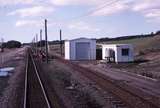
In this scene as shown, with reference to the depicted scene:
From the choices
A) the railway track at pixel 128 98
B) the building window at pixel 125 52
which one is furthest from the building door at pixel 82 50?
the railway track at pixel 128 98

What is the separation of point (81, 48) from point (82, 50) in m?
0.37

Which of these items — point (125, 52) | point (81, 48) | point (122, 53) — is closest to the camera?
point (122, 53)

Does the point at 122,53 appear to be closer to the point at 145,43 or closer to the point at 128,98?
the point at 128,98

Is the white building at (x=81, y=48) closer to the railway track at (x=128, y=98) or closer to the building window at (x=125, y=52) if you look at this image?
the building window at (x=125, y=52)

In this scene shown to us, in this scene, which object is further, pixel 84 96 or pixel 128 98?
pixel 84 96

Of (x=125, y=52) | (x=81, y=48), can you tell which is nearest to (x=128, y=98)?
(x=125, y=52)

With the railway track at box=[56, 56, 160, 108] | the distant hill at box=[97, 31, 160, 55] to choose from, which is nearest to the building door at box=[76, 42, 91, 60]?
the distant hill at box=[97, 31, 160, 55]

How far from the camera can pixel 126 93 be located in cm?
2300

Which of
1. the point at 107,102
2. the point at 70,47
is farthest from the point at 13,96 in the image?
the point at 70,47

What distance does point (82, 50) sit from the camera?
6875cm

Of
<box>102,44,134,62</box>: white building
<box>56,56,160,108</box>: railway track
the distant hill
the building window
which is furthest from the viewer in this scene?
the distant hill

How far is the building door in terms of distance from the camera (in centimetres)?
6862

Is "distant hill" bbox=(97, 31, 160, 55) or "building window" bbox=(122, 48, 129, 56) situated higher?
"distant hill" bbox=(97, 31, 160, 55)

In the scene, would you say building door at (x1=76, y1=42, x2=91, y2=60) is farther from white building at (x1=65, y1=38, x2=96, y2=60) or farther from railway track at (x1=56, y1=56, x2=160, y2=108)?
railway track at (x1=56, y1=56, x2=160, y2=108)
